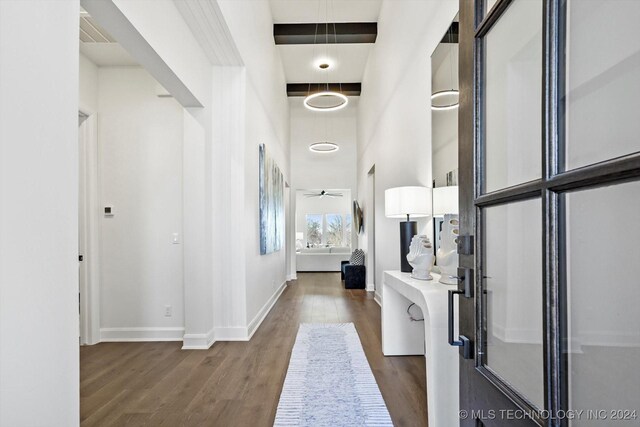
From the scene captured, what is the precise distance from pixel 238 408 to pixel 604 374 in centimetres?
220

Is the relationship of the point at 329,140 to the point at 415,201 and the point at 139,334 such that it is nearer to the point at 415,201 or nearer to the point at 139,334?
the point at 415,201

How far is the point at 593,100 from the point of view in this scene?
0.63 m

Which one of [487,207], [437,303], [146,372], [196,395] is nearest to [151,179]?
[146,372]

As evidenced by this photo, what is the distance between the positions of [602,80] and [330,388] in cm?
245

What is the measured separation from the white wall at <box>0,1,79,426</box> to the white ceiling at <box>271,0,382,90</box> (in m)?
5.35

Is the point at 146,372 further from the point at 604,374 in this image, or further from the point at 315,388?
the point at 604,374

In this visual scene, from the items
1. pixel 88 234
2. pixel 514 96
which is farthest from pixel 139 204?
pixel 514 96

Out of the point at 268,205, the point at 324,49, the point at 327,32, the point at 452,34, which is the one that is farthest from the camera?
the point at 324,49

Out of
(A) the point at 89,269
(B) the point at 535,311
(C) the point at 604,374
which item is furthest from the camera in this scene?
(A) the point at 89,269

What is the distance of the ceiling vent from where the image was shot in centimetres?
328

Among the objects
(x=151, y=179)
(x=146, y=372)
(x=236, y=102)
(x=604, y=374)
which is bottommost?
(x=146, y=372)

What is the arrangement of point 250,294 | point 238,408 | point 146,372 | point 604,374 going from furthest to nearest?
point 250,294 < point 146,372 < point 238,408 < point 604,374

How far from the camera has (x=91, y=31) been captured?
3.45 metres

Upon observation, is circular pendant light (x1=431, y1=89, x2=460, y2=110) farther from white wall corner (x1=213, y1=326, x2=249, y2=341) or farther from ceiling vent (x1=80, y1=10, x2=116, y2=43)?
ceiling vent (x1=80, y1=10, x2=116, y2=43)
